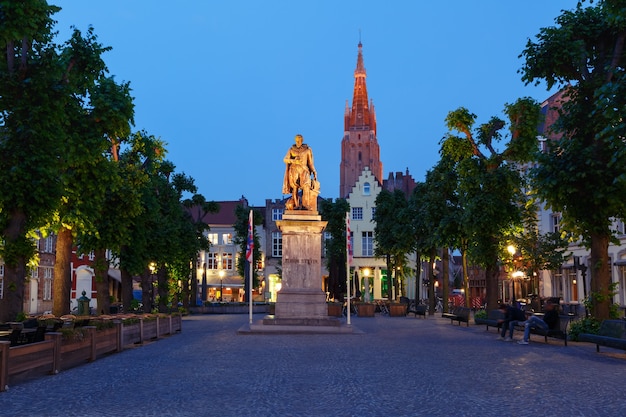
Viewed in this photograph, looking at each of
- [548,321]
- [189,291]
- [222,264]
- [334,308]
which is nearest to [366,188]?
[222,264]

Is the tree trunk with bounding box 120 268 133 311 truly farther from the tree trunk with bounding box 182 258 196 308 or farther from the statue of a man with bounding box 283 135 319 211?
the tree trunk with bounding box 182 258 196 308

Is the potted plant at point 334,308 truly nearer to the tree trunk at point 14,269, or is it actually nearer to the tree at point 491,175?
the tree at point 491,175

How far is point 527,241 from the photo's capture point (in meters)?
39.7

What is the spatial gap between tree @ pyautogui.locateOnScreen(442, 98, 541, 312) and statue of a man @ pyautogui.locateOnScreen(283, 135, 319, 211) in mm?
5866

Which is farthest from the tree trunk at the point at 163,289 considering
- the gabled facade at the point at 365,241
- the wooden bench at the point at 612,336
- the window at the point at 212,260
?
the window at the point at 212,260

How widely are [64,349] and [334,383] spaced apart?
218 inches

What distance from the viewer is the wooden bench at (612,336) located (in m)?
14.5

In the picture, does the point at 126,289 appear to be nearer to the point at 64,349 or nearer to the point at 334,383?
the point at 64,349

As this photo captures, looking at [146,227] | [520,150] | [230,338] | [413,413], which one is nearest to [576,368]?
[413,413]

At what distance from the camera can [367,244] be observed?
2844 inches

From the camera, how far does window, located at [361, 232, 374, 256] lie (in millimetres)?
72000

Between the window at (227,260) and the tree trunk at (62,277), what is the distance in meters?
55.9

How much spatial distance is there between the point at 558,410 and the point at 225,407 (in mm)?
4200

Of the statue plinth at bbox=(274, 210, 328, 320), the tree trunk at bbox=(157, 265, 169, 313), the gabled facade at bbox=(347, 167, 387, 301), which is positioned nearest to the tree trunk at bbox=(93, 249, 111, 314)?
the statue plinth at bbox=(274, 210, 328, 320)
